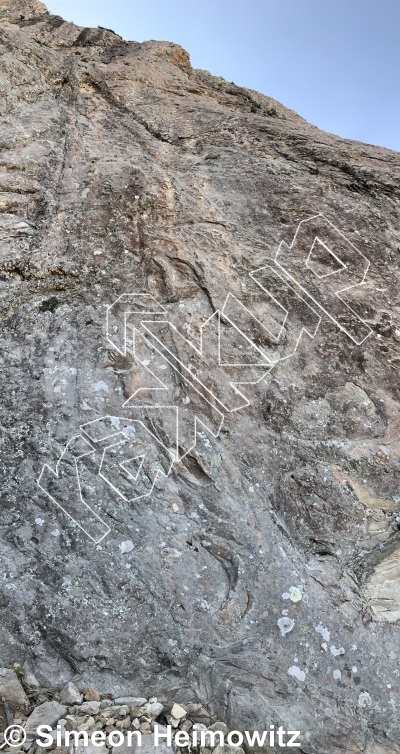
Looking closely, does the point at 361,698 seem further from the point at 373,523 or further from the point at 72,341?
the point at 72,341

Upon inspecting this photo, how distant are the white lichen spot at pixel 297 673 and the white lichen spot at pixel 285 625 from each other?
0.82 feet

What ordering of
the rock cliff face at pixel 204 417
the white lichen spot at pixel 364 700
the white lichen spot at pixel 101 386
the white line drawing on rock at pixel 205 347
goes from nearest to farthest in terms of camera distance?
the white lichen spot at pixel 364 700 < the rock cliff face at pixel 204 417 < the white line drawing on rock at pixel 205 347 < the white lichen spot at pixel 101 386

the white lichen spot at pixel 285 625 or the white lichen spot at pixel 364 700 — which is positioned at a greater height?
the white lichen spot at pixel 285 625

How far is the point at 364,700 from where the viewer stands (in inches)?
158

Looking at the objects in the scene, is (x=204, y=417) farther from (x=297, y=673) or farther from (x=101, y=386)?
(x=297, y=673)

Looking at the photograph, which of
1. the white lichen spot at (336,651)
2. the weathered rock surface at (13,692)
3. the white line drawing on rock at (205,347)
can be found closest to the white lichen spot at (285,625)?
the white lichen spot at (336,651)

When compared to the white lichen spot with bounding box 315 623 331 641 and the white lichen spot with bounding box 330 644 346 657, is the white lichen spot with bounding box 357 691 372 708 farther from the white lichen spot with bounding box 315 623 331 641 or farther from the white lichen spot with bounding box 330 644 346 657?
the white lichen spot with bounding box 315 623 331 641

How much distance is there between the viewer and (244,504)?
15.7ft

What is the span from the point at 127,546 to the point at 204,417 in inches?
56.9

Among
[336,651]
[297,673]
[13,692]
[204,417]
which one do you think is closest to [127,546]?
[13,692]

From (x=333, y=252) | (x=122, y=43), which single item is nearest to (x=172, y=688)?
(x=333, y=252)

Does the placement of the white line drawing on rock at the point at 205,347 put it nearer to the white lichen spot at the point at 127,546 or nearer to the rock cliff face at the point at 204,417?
the rock cliff face at the point at 204,417

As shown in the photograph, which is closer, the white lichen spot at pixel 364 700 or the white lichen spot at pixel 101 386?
the white lichen spot at pixel 364 700

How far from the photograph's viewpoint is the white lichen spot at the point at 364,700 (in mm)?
3996
